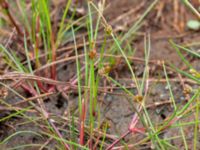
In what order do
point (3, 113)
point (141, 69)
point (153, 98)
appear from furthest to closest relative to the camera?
point (141, 69) → point (153, 98) → point (3, 113)

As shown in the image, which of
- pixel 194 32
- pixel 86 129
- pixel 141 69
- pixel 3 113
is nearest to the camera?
pixel 86 129

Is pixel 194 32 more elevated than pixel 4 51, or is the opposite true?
pixel 4 51

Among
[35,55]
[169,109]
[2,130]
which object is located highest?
[35,55]

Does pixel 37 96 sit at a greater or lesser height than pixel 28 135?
greater

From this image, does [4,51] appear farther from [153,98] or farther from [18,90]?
[153,98]

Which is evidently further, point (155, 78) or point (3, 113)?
point (155, 78)

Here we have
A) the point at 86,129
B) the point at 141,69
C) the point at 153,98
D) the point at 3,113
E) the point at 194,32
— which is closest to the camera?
the point at 86,129

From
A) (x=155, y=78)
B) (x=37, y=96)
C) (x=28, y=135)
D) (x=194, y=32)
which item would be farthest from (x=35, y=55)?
(x=194, y=32)

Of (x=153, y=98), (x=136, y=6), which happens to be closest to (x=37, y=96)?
(x=153, y=98)

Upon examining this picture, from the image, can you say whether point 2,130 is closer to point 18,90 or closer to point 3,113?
point 3,113
